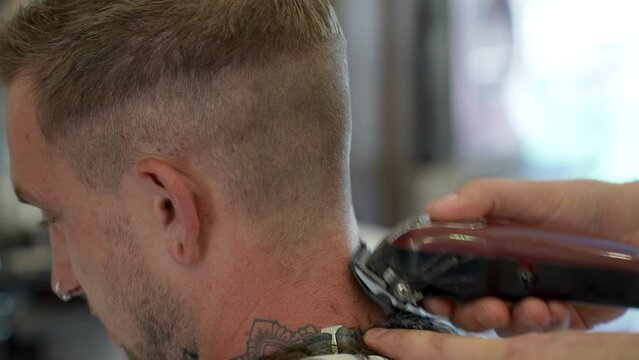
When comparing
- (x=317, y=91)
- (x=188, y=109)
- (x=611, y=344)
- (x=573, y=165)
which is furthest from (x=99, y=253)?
(x=573, y=165)

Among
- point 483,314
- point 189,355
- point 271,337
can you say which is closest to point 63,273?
point 189,355

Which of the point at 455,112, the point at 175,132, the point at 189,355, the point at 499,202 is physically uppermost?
the point at 175,132

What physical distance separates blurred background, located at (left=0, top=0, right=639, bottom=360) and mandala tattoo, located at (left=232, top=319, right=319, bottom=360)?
1.61m

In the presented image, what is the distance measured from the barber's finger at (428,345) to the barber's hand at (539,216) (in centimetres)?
9

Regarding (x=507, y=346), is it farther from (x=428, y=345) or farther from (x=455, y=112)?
(x=455, y=112)

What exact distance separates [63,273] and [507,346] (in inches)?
25.8

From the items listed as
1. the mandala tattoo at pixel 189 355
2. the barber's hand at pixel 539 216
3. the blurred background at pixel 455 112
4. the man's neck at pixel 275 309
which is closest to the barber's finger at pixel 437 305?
the barber's hand at pixel 539 216

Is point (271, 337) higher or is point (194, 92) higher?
point (194, 92)

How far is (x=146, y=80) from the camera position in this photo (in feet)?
3.38

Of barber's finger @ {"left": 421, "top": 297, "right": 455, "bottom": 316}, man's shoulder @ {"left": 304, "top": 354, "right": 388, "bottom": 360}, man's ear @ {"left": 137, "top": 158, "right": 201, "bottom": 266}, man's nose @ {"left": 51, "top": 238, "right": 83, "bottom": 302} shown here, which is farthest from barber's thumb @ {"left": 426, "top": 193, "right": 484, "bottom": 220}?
man's nose @ {"left": 51, "top": 238, "right": 83, "bottom": 302}

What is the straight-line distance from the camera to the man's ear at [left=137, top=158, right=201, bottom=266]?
1007 millimetres

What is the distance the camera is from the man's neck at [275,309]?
102 cm

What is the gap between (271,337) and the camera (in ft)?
3.36

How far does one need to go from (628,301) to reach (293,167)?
45 cm
